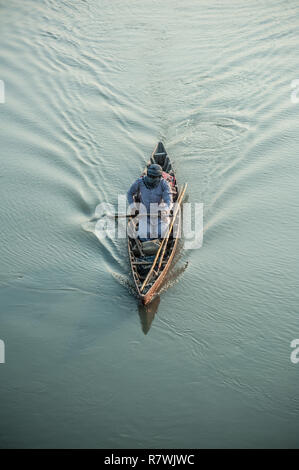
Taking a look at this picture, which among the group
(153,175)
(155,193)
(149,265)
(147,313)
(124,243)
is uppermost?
(153,175)

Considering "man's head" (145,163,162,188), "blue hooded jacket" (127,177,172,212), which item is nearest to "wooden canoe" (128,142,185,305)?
"blue hooded jacket" (127,177,172,212)

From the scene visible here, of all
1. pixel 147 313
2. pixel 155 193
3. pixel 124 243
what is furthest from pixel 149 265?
pixel 155 193

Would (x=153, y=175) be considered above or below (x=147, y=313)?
above

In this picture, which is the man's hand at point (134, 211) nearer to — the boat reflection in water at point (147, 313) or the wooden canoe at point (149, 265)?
the wooden canoe at point (149, 265)

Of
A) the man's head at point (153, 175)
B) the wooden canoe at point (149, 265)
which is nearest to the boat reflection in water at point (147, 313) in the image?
the wooden canoe at point (149, 265)

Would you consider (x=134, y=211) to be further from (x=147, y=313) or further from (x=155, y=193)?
(x=147, y=313)
